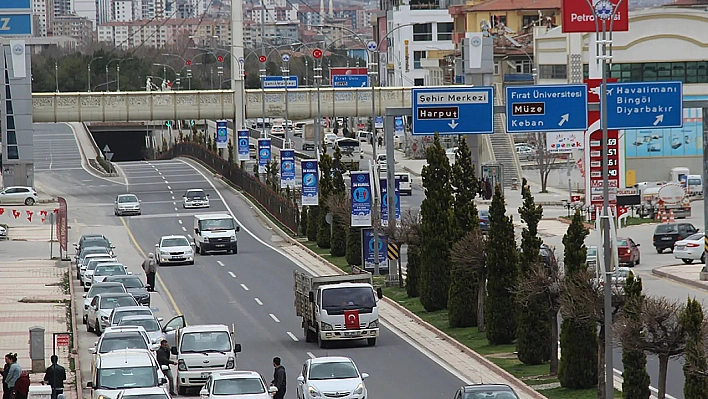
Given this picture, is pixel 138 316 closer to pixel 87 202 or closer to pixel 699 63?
pixel 87 202

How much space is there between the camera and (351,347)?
36.4 m

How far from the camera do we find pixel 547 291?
3008cm

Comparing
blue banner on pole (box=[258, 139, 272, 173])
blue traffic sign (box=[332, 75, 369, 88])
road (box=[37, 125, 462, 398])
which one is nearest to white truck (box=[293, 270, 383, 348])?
road (box=[37, 125, 462, 398])

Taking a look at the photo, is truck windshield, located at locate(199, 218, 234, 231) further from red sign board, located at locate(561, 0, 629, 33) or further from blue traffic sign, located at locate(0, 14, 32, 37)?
red sign board, located at locate(561, 0, 629, 33)

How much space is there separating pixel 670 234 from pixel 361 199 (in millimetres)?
16015

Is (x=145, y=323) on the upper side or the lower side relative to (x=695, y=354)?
lower

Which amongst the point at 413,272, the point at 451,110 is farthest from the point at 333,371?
the point at 413,272

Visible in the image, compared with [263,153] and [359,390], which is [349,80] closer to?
[263,153]

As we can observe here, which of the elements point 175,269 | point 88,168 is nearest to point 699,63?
point 175,269

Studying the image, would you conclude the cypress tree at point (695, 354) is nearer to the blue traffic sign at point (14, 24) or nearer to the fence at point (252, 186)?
the blue traffic sign at point (14, 24)

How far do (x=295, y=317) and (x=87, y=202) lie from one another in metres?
44.4

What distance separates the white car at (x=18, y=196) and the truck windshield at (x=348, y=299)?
162 ft

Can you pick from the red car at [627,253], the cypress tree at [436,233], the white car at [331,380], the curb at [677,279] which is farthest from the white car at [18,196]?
the white car at [331,380]

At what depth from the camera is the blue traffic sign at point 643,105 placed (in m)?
35.9
